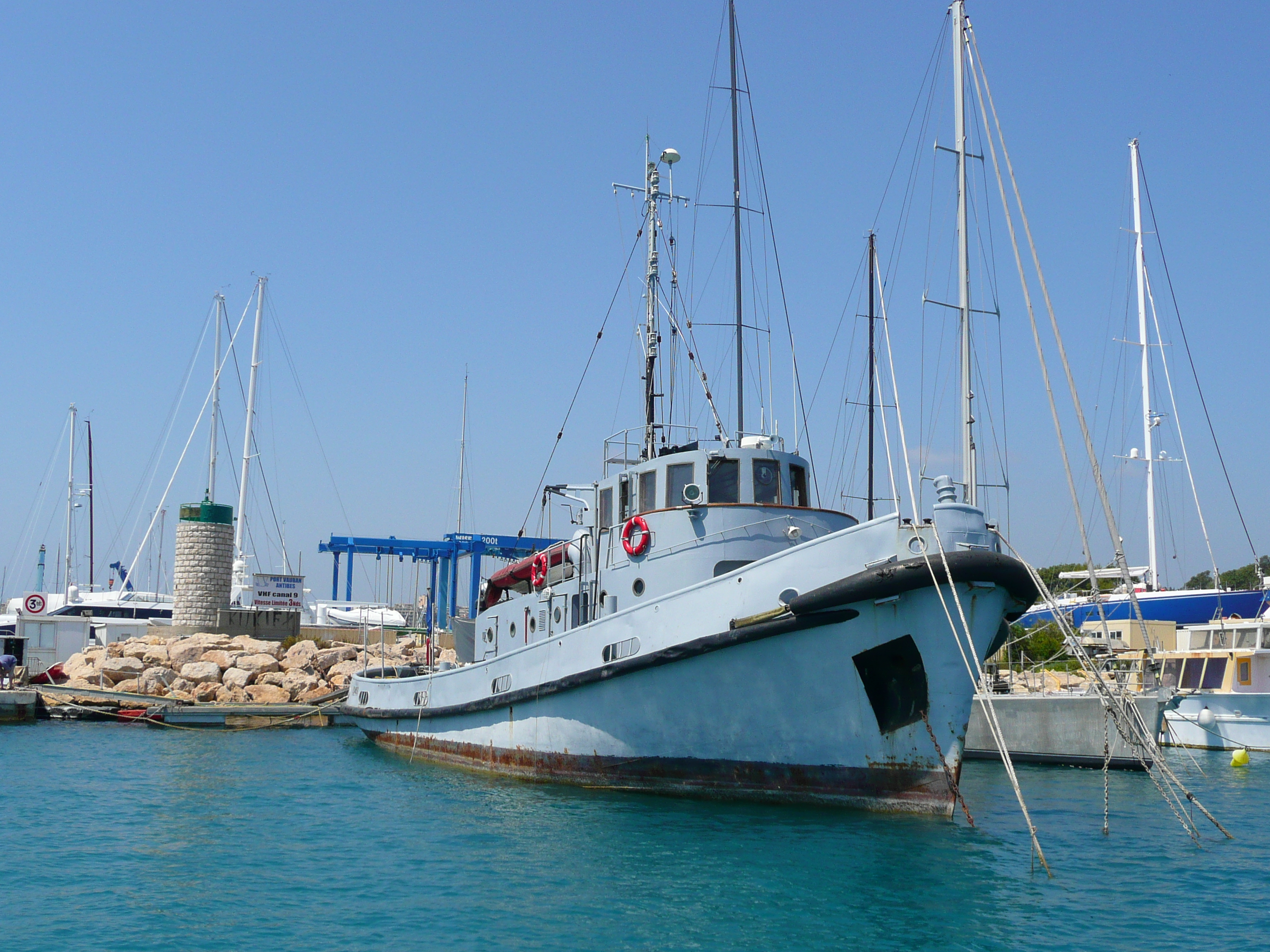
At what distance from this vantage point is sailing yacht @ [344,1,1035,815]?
12.5 m

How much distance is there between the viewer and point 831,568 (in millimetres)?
12883

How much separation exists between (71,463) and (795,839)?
54854 mm

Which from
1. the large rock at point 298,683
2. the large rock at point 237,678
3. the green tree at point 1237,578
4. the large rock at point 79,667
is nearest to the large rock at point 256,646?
the large rock at point 237,678

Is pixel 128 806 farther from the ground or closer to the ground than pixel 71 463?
closer to the ground

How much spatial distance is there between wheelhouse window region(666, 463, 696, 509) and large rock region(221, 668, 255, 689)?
19.0 meters

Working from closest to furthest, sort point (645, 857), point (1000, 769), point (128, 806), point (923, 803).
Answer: point (645, 857), point (923, 803), point (128, 806), point (1000, 769)

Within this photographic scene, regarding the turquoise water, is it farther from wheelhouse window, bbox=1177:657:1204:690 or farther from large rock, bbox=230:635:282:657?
large rock, bbox=230:635:282:657

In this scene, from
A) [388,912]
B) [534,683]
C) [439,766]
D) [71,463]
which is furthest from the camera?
[71,463]

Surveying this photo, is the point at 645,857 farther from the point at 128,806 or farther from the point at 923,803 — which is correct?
the point at 128,806

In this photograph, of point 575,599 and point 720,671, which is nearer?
point 720,671

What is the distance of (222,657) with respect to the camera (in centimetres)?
3095

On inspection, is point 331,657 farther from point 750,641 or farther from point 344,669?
point 750,641

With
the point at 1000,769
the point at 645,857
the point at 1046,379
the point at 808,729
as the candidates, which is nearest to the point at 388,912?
the point at 645,857

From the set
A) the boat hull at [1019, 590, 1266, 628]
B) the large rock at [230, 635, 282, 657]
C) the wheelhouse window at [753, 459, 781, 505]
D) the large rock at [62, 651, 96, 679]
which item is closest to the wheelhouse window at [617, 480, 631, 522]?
the wheelhouse window at [753, 459, 781, 505]
